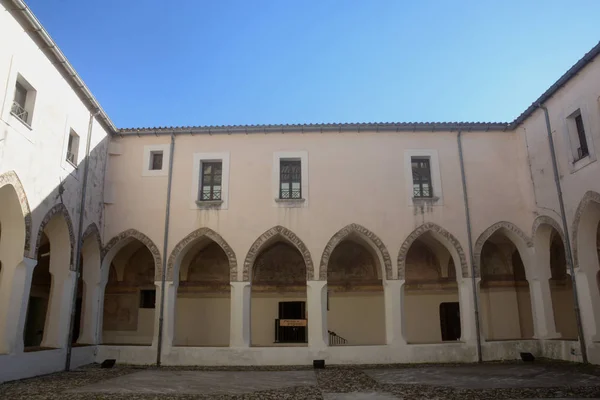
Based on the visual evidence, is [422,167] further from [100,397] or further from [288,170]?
[100,397]

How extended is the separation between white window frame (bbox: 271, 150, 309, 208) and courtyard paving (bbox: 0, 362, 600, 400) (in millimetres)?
4455

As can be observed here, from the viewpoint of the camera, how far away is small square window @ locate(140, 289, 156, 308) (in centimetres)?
1577

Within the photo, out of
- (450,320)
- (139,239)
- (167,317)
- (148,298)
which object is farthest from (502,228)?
(148,298)

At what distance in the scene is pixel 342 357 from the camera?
12789 millimetres

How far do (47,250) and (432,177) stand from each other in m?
11.8

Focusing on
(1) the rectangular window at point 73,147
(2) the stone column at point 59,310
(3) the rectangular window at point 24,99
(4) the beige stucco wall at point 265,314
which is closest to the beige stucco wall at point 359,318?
(4) the beige stucco wall at point 265,314

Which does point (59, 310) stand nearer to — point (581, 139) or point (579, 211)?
point (579, 211)

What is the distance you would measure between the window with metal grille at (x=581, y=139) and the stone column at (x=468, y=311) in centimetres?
412

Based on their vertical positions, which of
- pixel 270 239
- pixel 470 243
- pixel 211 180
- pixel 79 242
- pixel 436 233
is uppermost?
pixel 211 180

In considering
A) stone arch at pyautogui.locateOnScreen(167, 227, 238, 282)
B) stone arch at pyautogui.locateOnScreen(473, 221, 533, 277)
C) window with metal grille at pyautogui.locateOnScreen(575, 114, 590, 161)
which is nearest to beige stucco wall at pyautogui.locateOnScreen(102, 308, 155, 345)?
stone arch at pyautogui.locateOnScreen(167, 227, 238, 282)

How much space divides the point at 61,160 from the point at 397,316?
30.5 ft

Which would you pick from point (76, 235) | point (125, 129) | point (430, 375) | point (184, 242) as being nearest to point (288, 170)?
point (184, 242)

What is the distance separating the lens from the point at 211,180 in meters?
14.3

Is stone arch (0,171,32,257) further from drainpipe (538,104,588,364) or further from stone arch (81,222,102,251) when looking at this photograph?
drainpipe (538,104,588,364)
